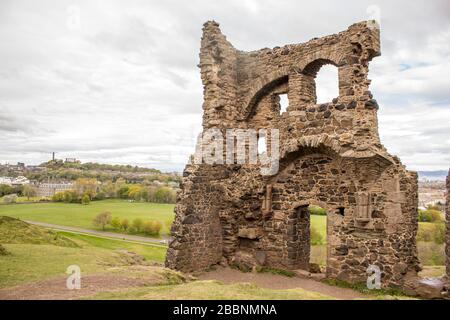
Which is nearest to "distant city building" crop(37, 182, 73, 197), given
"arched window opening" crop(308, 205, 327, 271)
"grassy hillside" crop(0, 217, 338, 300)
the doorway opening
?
"arched window opening" crop(308, 205, 327, 271)

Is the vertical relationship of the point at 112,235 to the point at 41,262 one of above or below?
below

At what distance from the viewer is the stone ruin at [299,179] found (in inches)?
452

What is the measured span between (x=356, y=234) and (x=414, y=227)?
5.34 feet

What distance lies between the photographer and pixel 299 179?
1335cm

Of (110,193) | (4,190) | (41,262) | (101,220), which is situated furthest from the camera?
(110,193)

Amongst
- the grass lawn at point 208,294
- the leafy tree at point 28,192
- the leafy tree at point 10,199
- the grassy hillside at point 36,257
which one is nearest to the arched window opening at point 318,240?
the grass lawn at point 208,294

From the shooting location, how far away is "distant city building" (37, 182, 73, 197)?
200 feet

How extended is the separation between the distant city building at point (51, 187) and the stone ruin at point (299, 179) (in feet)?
169

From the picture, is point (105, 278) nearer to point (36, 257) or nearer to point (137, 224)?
point (36, 257)

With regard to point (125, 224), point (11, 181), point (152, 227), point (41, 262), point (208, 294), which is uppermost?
point (11, 181)

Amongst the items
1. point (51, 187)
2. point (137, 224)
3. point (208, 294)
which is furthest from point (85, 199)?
point (208, 294)

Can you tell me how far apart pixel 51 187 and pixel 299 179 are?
60.4m

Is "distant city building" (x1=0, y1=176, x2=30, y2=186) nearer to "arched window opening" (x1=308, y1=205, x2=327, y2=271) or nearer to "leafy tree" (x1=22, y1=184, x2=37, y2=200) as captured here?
"leafy tree" (x1=22, y1=184, x2=37, y2=200)
